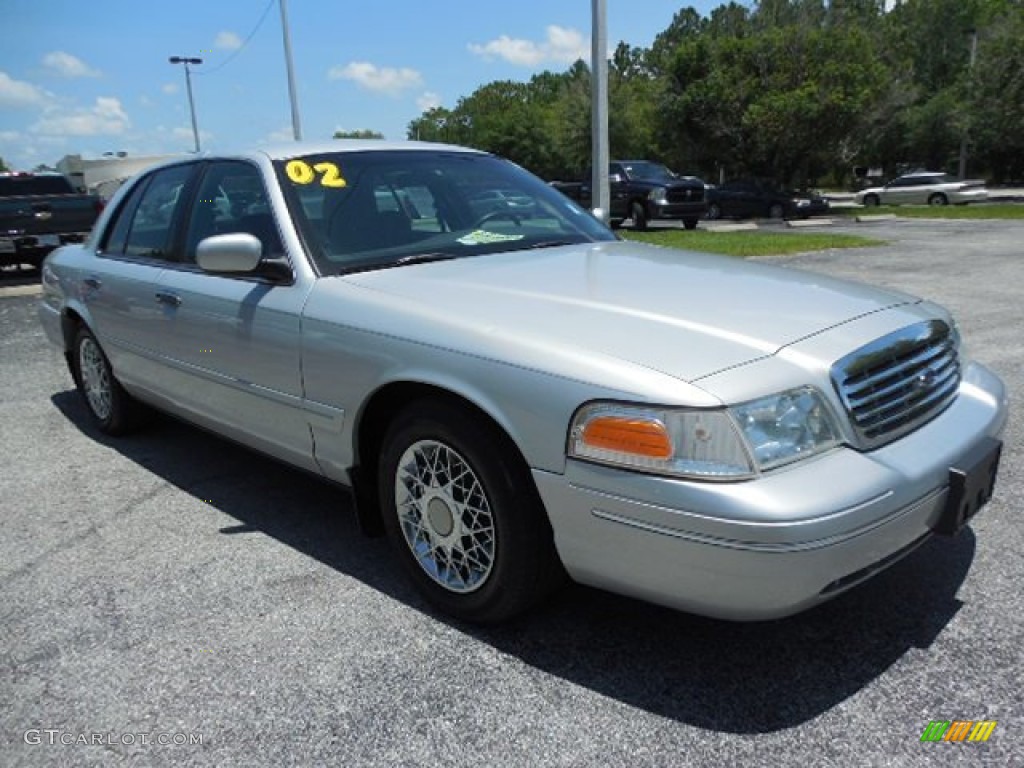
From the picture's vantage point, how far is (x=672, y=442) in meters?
2.24

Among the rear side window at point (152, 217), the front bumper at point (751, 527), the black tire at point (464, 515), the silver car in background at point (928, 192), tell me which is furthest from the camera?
the silver car in background at point (928, 192)

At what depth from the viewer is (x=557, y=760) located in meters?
2.22

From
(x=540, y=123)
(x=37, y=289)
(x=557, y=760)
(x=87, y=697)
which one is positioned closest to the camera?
(x=557, y=760)

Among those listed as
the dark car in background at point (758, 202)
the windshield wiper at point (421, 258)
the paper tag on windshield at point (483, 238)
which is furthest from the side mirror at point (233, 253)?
the dark car in background at point (758, 202)

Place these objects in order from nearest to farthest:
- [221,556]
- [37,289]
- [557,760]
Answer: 1. [557,760]
2. [221,556]
3. [37,289]

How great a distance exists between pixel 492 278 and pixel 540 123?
55.3m

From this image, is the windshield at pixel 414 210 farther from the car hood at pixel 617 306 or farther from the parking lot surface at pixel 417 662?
the parking lot surface at pixel 417 662

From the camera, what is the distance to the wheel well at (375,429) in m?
2.80

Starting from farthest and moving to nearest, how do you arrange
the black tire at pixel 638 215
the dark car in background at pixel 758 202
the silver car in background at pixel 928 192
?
the silver car in background at pixel 928 192, the dark car in background at pixel 758 202, the black tire at pixel 638 215

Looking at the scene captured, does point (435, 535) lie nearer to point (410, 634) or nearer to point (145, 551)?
point (410, 634)

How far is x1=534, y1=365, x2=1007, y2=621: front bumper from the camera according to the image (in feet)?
7.10

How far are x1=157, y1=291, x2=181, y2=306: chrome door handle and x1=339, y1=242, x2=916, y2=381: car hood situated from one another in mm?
1178

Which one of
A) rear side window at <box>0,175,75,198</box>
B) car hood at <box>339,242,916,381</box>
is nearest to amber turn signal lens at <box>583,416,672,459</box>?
car hood at <box>339,242,916,381</box>

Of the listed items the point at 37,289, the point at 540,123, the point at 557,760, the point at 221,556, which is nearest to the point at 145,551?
the point at 221,556
